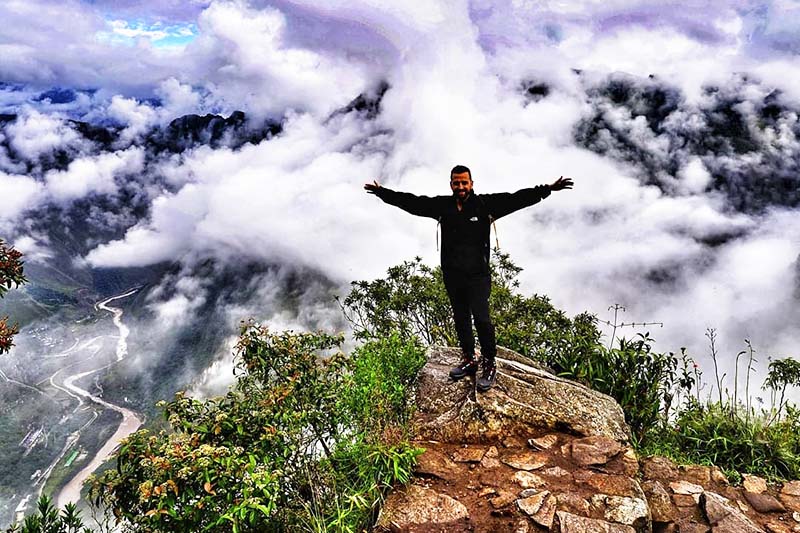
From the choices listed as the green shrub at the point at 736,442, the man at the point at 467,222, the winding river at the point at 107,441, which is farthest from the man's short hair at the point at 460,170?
the winding river at the point at 107,441

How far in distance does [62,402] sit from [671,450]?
198105 mm

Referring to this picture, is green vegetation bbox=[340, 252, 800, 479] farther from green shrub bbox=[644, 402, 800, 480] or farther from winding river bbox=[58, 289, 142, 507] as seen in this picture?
winding river bbox=[58, 289, 142, 507]

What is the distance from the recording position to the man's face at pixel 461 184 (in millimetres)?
5656

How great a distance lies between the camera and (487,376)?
6.32 meters

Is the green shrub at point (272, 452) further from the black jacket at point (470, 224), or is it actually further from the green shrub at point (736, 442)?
the green shrub at point (736, 442)

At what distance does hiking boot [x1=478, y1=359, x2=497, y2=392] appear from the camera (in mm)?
6219

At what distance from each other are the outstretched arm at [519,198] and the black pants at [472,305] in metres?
0.78

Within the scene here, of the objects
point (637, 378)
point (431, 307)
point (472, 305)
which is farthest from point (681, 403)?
point (431, 307)

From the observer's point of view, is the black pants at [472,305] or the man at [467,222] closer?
the man at [467,222]

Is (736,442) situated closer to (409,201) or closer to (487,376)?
(487,376)

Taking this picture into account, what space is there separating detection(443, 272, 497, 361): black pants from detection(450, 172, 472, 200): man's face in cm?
91

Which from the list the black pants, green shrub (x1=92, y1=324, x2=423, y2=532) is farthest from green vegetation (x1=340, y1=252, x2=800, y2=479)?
green shrub (x1=92, y1=324, x2=423, y2=532)

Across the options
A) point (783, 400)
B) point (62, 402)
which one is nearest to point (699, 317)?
point (783, 400)

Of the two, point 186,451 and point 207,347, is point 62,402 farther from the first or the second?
point 186,451
